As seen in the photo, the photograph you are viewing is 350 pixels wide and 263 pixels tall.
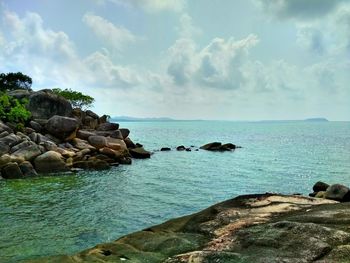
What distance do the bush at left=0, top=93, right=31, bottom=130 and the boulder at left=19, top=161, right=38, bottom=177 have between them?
37.2ft

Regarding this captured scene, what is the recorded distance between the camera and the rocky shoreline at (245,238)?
9.45 meters

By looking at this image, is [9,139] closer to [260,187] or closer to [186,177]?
[186,177]

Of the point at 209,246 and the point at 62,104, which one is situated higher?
the point at 62,104

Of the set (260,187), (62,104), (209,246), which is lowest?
(260,187)

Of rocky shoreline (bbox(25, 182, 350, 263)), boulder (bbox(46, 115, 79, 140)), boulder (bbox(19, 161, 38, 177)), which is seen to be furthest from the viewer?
boulder (bbox(46, 115, 79, 140))

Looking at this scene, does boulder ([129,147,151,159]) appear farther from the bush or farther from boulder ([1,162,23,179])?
boulder ([1,162,23,179])

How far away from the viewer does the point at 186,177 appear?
38.3 metres

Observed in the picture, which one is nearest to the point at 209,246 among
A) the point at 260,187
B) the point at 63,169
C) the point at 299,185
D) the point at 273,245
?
the point at 273,245

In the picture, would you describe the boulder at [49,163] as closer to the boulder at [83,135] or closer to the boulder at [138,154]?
the boulder at [83,135]

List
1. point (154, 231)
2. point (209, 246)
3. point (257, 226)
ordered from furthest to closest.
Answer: point (154, 231) < point (257, 226) < point (209, 246)

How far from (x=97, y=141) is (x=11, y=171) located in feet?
50.3

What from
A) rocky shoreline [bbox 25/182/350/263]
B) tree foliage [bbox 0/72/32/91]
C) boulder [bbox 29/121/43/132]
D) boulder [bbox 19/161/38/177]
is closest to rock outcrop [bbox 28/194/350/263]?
rocky shoreline [bbox 25/182/350/263]

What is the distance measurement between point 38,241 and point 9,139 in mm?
24522

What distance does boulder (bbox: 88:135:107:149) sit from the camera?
1889 inches
